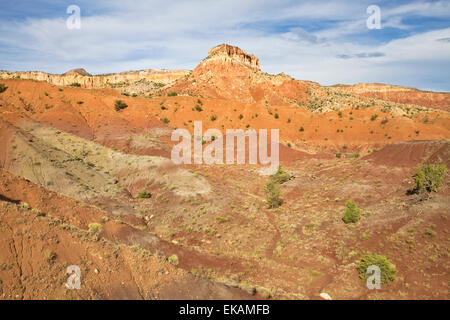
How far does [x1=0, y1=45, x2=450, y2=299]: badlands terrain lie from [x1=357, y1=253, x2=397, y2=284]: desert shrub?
1.13ft

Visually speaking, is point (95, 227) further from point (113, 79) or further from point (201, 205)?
point (113, 79)

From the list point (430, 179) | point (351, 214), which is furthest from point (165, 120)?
point (430, 179)

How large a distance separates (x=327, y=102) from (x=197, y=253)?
2164 inches

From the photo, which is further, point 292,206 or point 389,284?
point 292,206

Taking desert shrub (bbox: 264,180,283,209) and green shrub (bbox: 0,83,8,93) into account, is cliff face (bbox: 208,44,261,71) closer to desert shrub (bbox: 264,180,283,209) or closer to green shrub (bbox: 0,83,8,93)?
green shrub (bbox: 0,83,8,93)

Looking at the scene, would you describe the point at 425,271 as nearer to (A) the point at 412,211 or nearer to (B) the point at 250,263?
(A) the point at 412,211

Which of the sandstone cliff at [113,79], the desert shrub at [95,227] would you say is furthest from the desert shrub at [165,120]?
the sandstone cliff at [113,79]

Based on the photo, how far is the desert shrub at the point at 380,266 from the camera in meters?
12.5

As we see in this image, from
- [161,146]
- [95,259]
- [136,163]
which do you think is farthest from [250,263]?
[161,146]

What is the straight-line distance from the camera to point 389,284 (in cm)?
1241

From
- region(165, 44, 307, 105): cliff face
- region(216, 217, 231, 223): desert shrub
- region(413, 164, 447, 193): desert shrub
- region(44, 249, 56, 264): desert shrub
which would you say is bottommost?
region(216, 217, 231, 223): desert shrub

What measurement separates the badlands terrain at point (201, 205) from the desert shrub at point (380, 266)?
1.13ft

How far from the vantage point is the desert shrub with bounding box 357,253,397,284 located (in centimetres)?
1251

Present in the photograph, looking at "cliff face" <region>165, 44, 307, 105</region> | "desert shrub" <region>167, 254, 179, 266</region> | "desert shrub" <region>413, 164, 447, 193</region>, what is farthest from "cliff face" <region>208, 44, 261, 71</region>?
"desert shrub" <region>167, 254, 179, 266</region>
